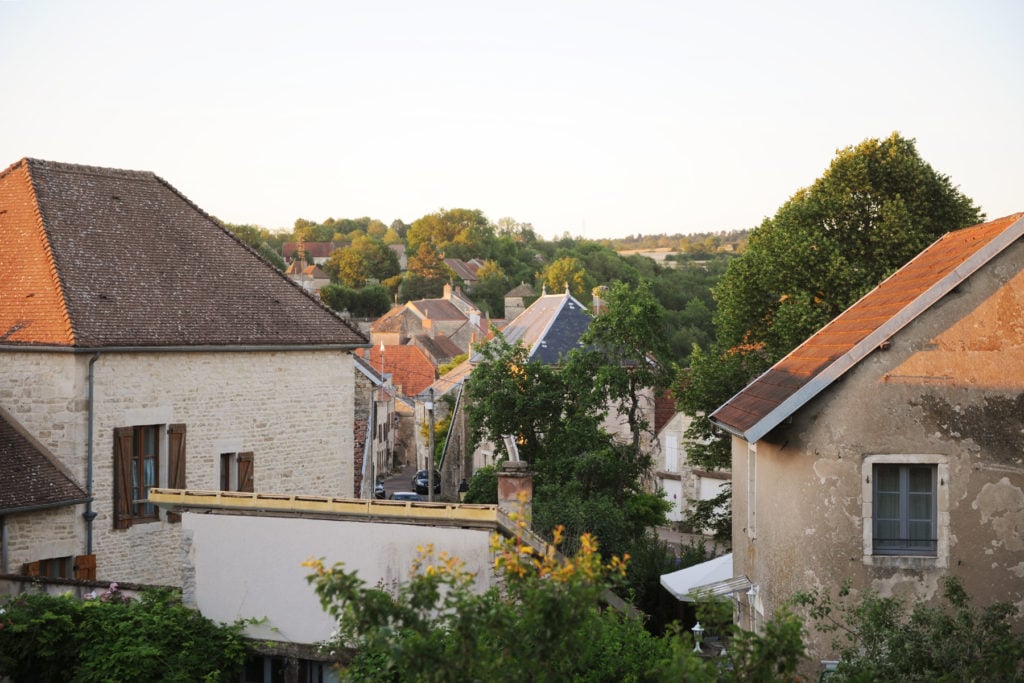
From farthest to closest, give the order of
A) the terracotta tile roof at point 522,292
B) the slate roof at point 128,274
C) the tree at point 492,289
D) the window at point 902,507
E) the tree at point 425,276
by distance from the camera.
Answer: the tree at point 425,276
the tree at point 492,289
the terracotta tile roof at point 522,292
the slate roof at point 128,274
the window at point 902,507

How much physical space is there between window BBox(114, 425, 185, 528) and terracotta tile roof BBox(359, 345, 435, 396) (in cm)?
5357

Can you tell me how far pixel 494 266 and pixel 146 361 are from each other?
11779cm

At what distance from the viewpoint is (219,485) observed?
21.2 metres

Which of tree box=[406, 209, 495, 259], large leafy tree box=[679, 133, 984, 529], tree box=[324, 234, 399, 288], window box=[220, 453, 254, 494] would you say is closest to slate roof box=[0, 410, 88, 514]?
window box=[220, 453, 254, 494]

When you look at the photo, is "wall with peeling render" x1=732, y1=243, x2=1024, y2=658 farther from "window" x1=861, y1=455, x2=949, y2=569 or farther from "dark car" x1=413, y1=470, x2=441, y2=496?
"dark car" x1=413, y1=470, x2=441, y2=496

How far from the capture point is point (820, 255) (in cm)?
2528

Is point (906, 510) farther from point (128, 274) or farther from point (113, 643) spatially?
point (128, 274)

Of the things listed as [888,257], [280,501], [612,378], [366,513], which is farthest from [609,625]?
[612,378]

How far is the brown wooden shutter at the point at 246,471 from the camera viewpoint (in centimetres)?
2145

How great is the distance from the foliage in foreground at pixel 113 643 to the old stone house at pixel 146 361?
3.72 metres

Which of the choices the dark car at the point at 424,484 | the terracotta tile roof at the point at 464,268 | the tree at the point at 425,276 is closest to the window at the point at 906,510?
the dark car at the point at 424,484

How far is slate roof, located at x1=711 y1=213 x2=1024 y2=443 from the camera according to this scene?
13234mm

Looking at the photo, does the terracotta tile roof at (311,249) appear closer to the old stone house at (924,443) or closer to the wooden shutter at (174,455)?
the wooden shutter at (174,455)

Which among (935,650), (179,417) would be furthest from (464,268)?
(935,650)
